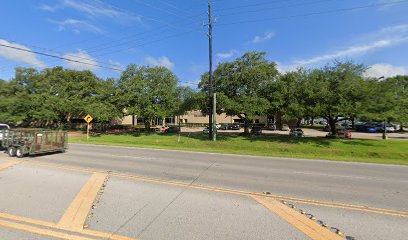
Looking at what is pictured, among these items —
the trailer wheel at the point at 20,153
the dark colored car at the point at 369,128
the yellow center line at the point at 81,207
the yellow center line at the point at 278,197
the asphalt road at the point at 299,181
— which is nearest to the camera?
the yellow center line at the point at 81,207

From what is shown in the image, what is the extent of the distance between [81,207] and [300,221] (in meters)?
4.83

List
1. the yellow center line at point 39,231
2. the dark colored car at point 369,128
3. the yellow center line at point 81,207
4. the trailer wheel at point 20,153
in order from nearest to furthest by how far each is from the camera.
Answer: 1. the yellow center line at point 39,231
2. the yellow center line at point 81,207
3. the trailer wheel at point 20,153
4. the dark colored car at point 369,128

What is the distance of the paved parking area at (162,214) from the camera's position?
4.16 metres

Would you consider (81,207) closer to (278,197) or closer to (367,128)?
(278,197)

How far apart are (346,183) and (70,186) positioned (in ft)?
30.2

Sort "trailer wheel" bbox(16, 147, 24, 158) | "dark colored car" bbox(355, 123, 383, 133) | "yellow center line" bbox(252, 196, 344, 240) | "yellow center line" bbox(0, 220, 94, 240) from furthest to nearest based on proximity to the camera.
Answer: "dark colored car" bbox(355, 123, 383, 133) → "trailer wheel" bbox(16, 147, 24, 158) → "yellow center line" bbox(252, 196, 344, 240) → "yellow center line" bbox(0, 220, 94, 240)

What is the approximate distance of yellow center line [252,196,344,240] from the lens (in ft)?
13.6

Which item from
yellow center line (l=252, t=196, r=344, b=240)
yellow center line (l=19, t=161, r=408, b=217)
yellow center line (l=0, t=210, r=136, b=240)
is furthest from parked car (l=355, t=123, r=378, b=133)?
yellow center line (l=0, t=210, r=136, b=240)

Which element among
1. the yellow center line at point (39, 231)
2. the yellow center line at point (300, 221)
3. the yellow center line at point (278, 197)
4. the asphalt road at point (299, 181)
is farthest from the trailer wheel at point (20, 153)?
the yellow center line at point (300, 221)

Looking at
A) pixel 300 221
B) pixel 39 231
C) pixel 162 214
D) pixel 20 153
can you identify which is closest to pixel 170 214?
pixel 162 214

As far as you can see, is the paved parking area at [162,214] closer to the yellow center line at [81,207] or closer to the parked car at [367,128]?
the yellow center line at [81,207]

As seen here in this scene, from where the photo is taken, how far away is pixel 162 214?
5.00 meters

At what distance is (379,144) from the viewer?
2331 cm

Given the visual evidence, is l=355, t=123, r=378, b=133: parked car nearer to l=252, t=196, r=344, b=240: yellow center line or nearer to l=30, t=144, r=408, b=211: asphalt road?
l=30, t=144, r=408, b=211: asphalt road
